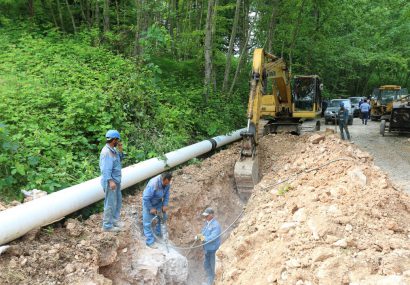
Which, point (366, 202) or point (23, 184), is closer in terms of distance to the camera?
point (366, 202)

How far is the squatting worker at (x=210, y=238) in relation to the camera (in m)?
7.45

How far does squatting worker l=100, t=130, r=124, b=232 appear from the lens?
6.02 m

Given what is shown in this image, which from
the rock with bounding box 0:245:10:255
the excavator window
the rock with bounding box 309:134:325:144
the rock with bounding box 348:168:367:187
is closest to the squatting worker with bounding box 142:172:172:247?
the rock with bounding box 0:245:10:255

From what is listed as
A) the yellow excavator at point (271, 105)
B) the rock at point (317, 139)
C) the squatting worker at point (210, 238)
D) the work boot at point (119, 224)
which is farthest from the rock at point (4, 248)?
the rock at point (317, 139)

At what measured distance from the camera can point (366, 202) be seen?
6.06 m

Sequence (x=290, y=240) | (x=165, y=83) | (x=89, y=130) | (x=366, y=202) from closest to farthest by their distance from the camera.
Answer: (x=290, y=240) → (x=366, y=202) → (x=89, y=130) → (x=165, y=83)

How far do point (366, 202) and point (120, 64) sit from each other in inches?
331

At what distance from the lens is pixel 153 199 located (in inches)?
270

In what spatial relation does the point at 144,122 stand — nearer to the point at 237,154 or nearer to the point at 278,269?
the point at 237,154

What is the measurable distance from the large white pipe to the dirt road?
5.75 m

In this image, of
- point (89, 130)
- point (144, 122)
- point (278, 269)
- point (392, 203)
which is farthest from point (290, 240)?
point (144, 122)

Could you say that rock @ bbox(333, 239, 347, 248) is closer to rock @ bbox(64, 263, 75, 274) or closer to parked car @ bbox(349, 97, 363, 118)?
rock @ bbox(64, 263, 75, 274)

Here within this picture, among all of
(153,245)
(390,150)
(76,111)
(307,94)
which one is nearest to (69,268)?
(153,245)

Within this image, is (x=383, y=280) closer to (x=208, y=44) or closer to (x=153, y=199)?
(x=153, y=199)
